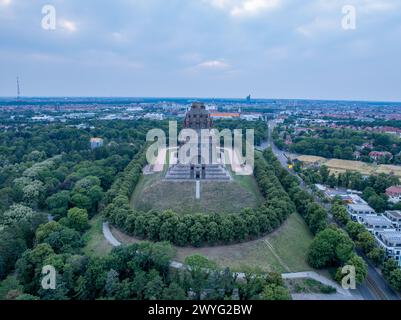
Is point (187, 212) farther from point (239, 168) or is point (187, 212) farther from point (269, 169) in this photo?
point (269, 169)

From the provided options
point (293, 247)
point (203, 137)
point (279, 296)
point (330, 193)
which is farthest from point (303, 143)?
point (279, 296)

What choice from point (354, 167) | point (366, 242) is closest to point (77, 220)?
point (366, 242)

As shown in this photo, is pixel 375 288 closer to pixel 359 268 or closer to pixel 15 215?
pixel 359 268

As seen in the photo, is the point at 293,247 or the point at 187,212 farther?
the point at 187,212

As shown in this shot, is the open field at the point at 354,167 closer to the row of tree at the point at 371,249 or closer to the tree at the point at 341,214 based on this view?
the tree at the point at 341,214

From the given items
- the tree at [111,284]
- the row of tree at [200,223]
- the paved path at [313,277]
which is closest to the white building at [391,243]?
the paved path at [313,277]

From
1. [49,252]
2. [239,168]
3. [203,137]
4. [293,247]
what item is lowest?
[293,247]
